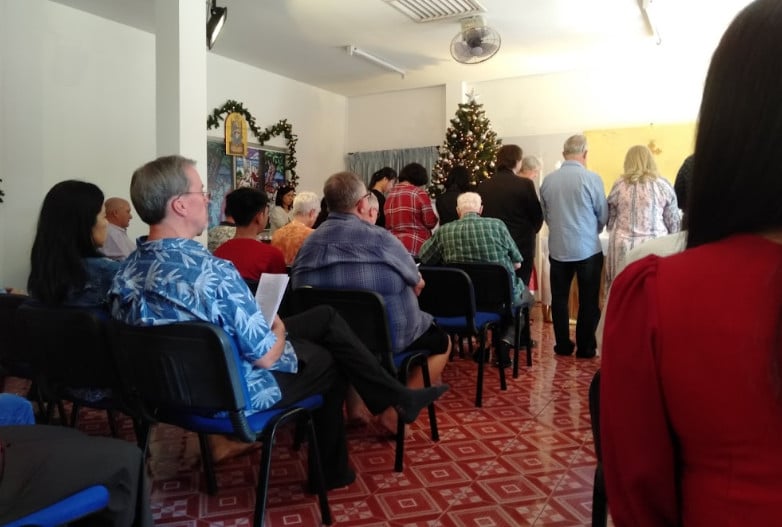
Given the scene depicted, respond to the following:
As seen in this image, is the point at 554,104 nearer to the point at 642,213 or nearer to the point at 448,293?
the point at 642,213

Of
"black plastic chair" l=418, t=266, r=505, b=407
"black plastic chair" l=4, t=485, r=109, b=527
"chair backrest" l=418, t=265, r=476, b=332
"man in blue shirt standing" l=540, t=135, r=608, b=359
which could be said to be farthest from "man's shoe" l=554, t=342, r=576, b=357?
"black plastic chair" l=4, t=485, r=109, b=527

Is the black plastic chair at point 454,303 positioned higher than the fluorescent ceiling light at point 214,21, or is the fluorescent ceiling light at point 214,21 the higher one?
the fluorescent ceiling light at point 214,21

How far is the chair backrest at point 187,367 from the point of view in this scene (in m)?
1.56

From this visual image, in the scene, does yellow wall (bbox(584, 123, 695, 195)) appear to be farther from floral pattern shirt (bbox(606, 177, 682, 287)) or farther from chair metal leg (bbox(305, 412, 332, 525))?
chair metal leg (bbox(305, 412, 332, 525))

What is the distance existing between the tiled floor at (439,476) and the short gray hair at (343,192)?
3.51 feet

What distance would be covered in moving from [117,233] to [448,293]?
8.00 ft

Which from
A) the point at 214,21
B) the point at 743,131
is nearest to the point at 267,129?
the point at 214,21

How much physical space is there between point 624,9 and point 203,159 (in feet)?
12.8

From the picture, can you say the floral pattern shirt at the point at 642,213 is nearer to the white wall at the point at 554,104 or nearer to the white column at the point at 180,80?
the white wall at the point at 554,104

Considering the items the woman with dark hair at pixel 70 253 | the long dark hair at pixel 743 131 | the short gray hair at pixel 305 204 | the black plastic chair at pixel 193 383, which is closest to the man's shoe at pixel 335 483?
the black plastic chair at pixel 193 383

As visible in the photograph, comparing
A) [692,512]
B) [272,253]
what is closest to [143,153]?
[272,253]

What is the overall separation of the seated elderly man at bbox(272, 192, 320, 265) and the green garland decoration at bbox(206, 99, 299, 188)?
3243 millimetres

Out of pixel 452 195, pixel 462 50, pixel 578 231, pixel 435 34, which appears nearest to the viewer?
pixel 578 231

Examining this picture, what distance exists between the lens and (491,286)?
3.38 m
